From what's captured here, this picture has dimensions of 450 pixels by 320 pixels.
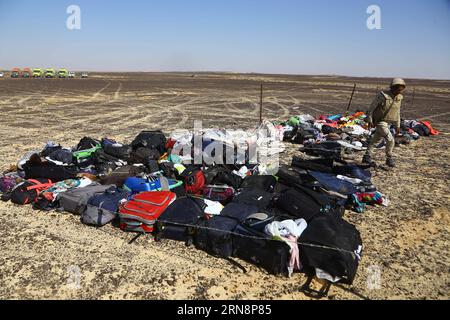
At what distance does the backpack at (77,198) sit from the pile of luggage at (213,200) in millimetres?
18

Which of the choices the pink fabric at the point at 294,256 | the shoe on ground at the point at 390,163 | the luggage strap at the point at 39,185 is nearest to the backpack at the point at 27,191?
the luggage strap at the point at 39,185

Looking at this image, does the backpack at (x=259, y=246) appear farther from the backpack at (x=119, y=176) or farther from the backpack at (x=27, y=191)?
the backpack at (x=27, y=191)

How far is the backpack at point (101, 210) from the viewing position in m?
4.95

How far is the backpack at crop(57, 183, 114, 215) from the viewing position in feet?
17.3

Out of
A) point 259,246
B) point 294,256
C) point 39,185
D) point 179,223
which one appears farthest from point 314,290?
point 39,185

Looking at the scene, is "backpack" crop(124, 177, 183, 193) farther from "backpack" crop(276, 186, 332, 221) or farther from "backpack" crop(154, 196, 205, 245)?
"backpack" crop(276, 186, 332, 221)

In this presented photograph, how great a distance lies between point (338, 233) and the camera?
3859 millimetres

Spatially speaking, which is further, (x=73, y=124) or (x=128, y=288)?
(x=73, y=124)

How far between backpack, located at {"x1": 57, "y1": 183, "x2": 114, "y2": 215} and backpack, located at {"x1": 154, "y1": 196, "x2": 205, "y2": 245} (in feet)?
5.06

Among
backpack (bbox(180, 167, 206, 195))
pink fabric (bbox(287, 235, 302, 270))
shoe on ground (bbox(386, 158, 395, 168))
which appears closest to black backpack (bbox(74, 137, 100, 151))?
backpack (bbox(180, 167, 206, 195))

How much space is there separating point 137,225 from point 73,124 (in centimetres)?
1075

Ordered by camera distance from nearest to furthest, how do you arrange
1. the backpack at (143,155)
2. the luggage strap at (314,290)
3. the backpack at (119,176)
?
the luggage strap at (314,290), the backpack at (119,176), the backpack at (143,155)
